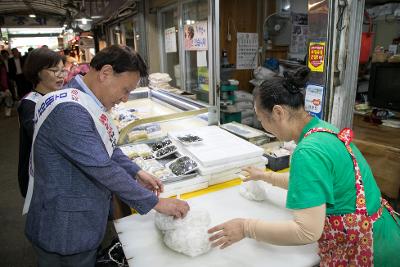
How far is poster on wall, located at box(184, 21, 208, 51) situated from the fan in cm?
155

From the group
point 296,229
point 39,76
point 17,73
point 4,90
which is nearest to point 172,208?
point 296,229

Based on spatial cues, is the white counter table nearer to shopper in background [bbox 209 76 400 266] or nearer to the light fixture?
shopper in background [bbox 209 76 400 266]

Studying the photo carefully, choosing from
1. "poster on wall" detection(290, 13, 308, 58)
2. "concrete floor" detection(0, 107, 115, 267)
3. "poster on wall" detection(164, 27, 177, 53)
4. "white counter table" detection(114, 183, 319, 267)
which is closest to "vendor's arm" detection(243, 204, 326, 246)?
"white counter table" detection(114, 183, 319, 267)

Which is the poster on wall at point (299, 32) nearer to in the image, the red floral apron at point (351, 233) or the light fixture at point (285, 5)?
the light fixture at point (285, 5)

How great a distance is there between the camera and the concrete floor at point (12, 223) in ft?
9.05

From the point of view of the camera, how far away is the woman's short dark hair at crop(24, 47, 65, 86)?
1.98m

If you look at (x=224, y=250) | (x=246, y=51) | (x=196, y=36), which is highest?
(x=196, y=36)

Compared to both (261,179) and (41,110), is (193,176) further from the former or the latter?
(41,110)

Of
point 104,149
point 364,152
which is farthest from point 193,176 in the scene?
point 364,152

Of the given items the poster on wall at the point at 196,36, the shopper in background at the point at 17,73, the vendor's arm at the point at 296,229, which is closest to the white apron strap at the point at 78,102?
the vendor's arm at the point at 296,229

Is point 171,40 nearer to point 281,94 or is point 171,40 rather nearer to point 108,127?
point 108,127

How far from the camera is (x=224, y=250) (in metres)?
1.27

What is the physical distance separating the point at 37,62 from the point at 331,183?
6.38 ft

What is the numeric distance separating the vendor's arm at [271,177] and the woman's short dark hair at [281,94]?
52cm
